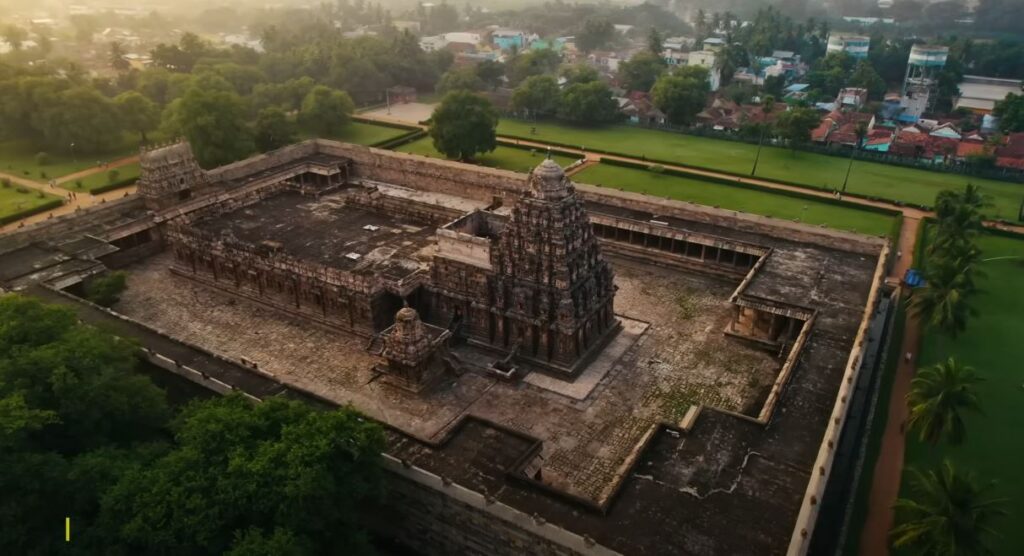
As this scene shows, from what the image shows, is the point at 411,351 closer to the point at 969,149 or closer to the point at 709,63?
the point at 969,149

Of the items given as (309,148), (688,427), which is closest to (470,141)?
(309,148)

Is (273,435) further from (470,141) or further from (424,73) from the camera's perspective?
(424,73)

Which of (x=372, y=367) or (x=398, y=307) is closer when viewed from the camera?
(x=372, y=367)

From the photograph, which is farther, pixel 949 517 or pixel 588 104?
pixel 588 104

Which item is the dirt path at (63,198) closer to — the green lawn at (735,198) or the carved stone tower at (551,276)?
the carved stone tower at (551,276)

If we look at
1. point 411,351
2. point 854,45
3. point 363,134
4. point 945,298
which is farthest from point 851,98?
point 411,351

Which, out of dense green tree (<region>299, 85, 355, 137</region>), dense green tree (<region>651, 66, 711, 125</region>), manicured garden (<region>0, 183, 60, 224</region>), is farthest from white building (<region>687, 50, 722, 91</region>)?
manicured garden (<region>0, 183, 60, 224</region>)

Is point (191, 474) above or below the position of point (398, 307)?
above

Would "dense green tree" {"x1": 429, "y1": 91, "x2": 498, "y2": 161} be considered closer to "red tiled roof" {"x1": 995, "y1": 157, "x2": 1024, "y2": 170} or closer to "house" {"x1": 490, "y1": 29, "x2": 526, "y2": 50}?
"red tiled roof" {"x1": 995, "y1": 157, "x2": 1024, "y2": 170}
